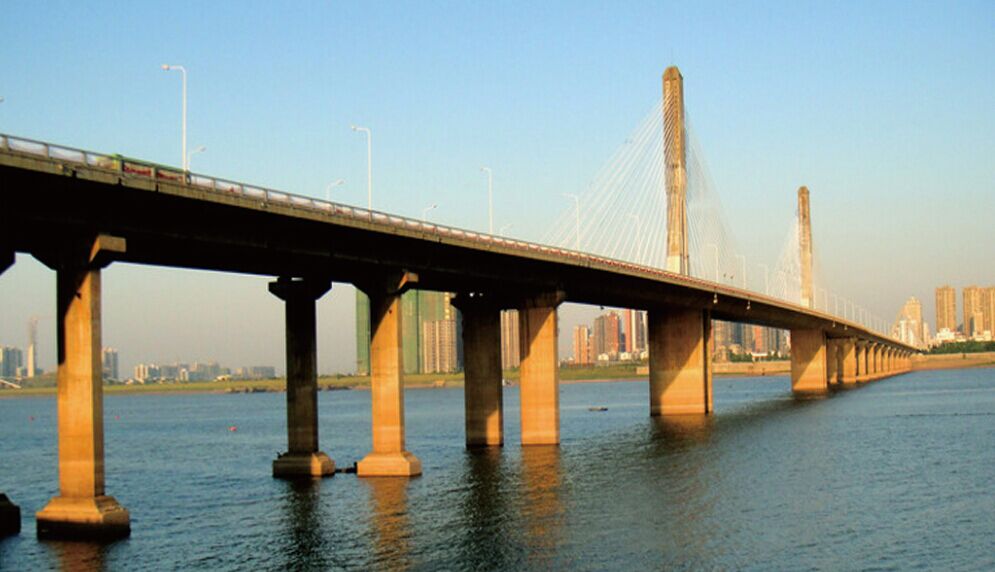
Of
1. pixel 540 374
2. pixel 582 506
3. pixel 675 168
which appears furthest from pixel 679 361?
pixel 582 506

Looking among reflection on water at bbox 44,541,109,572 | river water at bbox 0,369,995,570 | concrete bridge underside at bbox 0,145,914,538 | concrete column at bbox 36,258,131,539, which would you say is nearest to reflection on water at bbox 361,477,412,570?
river water at bbox 0,369,995,570

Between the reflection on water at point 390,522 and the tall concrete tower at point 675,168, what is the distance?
57.6 meters

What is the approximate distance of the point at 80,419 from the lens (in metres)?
45.9

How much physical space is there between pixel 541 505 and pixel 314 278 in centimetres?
2060

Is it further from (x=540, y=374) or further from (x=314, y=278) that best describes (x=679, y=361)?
(x=314, y=278)

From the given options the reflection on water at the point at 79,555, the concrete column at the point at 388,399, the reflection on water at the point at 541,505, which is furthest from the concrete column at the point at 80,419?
the concrete column at the point at 388,399

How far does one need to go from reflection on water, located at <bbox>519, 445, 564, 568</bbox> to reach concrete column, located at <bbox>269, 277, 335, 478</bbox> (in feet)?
40.3

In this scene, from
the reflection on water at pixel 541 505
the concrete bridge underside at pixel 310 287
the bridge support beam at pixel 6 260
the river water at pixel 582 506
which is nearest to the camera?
the river water at pixel 582 506

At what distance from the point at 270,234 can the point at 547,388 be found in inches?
1301

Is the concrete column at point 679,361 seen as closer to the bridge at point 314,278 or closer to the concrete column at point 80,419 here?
the bridge at point 314,278

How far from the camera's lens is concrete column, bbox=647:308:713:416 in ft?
394

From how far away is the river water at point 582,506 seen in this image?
4184 centimetres

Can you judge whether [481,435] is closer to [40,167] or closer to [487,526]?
[487,526]

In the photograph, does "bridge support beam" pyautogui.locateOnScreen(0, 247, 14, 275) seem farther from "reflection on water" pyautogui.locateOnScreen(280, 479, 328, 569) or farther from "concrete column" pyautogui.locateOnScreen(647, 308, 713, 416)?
"concrete column" pyautogui.locateOnScreen(647, 308, 713, 416)
